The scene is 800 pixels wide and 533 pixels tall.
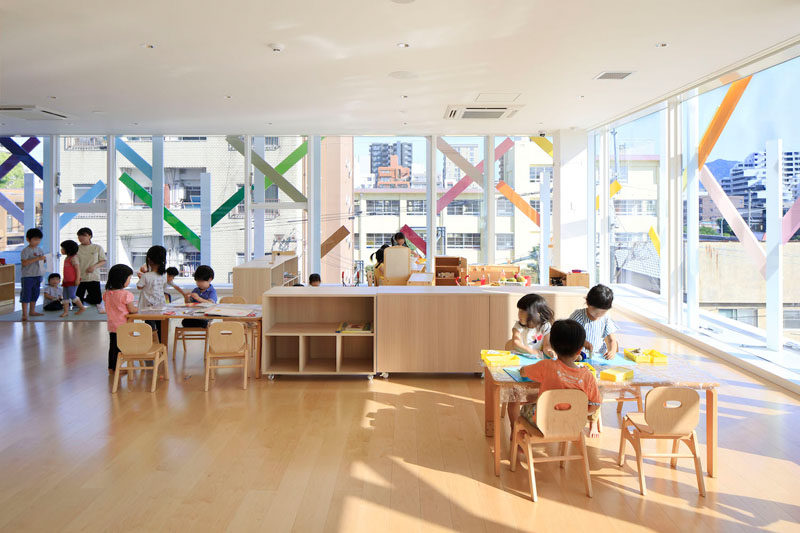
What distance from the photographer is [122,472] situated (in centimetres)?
372

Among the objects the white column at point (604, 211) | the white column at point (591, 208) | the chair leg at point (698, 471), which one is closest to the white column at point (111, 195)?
the white column at point (591, 208)

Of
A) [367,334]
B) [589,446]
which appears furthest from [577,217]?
[589,446]

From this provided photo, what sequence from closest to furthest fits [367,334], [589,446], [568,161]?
[589,446], [367,334], [568,161]

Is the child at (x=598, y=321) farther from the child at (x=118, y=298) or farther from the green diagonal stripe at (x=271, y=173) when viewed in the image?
the green diagonal stripe at (x=271, y=173)

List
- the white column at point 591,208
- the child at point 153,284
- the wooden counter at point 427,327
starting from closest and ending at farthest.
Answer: the wooden counter at point 427,327 → the child at point 153,284 → the white column at point 591,208

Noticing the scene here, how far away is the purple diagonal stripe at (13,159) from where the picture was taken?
1206 cm

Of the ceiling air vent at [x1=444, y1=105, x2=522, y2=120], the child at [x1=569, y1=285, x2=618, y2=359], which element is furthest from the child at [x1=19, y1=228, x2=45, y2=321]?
the child at [x1=569, y1=285, x2=618, y2=359]

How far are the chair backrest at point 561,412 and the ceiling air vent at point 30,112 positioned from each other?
8966 millimetres

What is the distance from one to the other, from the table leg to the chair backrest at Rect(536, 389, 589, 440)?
0.82 m

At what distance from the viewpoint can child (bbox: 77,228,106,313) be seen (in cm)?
992

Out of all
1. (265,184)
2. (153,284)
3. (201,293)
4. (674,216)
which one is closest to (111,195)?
(265,184)

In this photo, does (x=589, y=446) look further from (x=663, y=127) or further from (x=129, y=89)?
(x=129, y=89)

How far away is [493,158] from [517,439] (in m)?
8.85

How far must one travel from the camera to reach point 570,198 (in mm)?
11461
